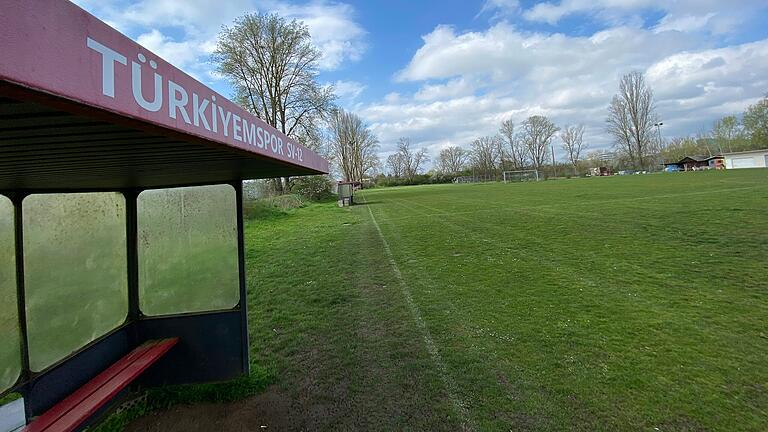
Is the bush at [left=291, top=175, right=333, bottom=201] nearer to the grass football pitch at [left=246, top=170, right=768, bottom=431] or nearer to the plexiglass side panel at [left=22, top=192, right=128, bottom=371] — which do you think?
the grass football pitch at [left=246, top=170, right=768, bottom=431]

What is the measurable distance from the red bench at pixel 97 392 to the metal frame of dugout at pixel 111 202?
0.20 m

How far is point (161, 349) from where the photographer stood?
12.6ft

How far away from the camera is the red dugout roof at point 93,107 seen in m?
0.90

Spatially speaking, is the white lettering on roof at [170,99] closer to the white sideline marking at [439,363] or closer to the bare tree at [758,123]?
the white sideline marking at [439,363]

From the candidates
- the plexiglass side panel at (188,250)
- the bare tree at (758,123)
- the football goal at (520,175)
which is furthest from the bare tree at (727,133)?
the plexiglass side panel at (188,250)

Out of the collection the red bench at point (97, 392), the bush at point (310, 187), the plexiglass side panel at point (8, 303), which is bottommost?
the red bench at point (97, 392)

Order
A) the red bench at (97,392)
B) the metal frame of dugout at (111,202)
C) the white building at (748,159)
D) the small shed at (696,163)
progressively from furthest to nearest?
the small shed at (696,163)
the white building at (748,159)
the red bench at (97,392)
the metal frame of dugout at (111,202)

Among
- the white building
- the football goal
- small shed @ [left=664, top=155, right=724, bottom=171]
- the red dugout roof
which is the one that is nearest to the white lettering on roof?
the red dugout roof

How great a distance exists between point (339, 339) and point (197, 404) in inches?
69.4

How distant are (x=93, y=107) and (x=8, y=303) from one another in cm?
316

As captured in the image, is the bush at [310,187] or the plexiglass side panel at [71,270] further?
the bush at [310,187]

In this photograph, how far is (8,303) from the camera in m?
3.13

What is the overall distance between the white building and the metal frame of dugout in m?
76.3

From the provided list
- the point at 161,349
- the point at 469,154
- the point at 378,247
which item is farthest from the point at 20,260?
the point at 469,154
